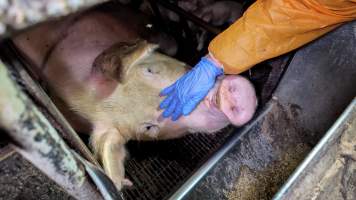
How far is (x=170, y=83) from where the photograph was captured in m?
2.43

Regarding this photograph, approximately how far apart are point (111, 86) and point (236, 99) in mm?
901

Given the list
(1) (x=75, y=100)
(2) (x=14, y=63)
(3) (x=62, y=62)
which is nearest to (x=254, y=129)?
(1) (x=75, y=100)

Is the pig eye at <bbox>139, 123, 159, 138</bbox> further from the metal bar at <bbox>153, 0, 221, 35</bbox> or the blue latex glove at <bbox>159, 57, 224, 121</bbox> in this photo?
the metal bar at <bbox>153, 0, 221, 35</bbox>

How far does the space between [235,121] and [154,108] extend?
0.64 meters

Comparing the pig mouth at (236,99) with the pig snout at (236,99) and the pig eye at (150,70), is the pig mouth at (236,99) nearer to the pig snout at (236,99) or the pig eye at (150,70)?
the pig snout at (236,99)

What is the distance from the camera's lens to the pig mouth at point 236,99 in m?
1.99

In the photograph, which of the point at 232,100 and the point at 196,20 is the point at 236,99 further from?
the point at 196,20

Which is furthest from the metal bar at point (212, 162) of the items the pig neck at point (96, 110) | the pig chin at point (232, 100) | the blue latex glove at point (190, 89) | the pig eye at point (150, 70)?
the pig eye at point (150, 70)

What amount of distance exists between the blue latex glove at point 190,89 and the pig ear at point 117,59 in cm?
32

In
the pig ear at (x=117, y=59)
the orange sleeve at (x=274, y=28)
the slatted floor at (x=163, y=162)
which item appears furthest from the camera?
the slatted floor at (x=163, y=162)

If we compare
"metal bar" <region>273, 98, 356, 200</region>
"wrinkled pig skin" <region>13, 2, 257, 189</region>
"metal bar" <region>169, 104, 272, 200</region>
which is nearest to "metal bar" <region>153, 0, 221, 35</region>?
"wrinkled pig skin" <region>13, 2, 257, 189</region>

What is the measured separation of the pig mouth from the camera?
1.99m

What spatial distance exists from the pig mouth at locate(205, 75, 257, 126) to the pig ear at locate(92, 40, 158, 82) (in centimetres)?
69

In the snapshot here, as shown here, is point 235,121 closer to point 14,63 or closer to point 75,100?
point 75,100
